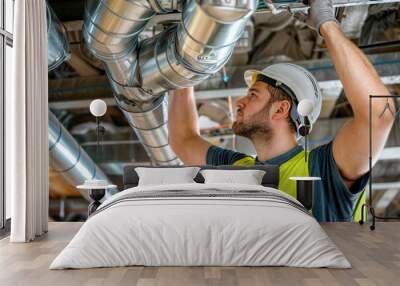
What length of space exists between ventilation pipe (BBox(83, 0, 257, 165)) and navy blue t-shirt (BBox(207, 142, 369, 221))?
1294 millimetres

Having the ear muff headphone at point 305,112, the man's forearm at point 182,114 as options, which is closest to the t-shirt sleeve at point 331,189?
the ear muff headphone at point 305,112

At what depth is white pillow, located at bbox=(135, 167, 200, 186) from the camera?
513 cm

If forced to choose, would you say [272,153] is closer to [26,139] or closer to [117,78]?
[117,78]

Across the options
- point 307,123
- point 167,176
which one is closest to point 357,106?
point 307,123

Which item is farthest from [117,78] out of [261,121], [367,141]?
[367,141]

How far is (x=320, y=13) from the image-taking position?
5.21 meters

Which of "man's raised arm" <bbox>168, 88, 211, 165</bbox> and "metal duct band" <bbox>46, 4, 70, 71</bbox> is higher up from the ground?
"metal duct band" <bbox>46, 4, 70, 71</bbox>

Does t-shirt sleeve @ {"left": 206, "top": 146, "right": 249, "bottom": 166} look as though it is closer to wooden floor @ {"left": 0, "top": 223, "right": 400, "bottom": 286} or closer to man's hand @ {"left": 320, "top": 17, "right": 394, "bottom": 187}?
man's hand @ {"left": 320, "top": 17, "right": 394, "bottom": 187}

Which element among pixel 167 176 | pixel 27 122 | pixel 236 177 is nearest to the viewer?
pixel 27 122

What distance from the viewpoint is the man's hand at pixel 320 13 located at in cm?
514

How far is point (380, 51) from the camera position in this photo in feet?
18.8

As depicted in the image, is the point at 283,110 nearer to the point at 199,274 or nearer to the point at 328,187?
the point at 328,187

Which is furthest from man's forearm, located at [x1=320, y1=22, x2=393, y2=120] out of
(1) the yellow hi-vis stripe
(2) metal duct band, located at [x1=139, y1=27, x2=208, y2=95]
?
(2) metal duct band, located at [x1=139, y1=27, x2=208, y2=95]

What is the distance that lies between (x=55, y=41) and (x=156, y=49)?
1.29 meters
